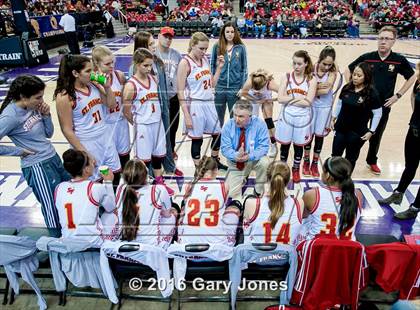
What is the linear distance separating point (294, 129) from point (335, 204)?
5.51ft

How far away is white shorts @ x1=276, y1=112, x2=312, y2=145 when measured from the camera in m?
3.95

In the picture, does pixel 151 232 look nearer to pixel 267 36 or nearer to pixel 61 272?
pixel 61 272

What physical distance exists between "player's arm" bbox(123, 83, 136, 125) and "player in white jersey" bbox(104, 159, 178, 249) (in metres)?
1.15

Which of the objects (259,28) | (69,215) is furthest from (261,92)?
(259,28)

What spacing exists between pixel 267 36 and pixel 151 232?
53.7 ft

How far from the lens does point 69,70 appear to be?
9.48 ft

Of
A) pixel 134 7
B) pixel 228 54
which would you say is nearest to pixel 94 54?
pixel 228 54

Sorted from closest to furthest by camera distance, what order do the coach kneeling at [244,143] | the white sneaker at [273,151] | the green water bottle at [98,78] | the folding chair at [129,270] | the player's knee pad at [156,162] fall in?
the folding chair at [129,270], the green water bottle at [98,78], the coach kneeling at [244,143], the player's knee pad at [156,162], the white sneaker at [273,151]

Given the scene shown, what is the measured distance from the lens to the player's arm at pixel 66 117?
2.91 m

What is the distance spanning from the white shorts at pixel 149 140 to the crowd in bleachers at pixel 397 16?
16247 millimetres

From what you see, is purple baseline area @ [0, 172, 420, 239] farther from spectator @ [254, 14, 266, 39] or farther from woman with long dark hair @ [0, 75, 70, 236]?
spectator @ [254, 14, 266, 39]

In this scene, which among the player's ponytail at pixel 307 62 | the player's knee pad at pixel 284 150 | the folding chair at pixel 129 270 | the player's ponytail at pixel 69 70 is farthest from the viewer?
the player's knee pad at pixel 284 150

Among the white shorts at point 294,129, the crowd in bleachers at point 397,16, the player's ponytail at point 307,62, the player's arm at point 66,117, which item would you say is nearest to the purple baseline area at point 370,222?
the white shorts at point 294,129

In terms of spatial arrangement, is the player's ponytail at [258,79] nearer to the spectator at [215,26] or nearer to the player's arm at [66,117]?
the player's arm at [66,117]
